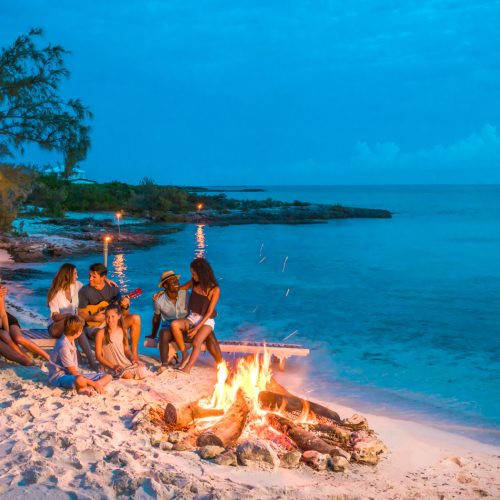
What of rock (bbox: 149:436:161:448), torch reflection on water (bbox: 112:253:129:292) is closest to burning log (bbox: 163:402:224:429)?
rock (bbox: 149:436:161:448)

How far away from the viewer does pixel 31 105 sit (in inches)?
550

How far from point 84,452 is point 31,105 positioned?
10652 mm

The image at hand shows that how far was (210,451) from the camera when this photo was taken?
538cm

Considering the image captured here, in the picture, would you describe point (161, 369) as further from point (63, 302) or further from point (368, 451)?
point (368, 451)

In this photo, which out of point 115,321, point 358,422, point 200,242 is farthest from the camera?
point 200,242

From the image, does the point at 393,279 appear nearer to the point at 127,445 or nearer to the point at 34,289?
the point at 34,289

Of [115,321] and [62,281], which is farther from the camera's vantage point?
[62,281]

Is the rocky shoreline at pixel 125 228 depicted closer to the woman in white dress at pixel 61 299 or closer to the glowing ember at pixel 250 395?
the woman in white dress at pixel 61 299

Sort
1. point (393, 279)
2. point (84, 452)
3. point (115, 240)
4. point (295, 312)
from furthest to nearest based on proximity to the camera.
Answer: point (115, 240), point (393, 279), point (295, 312), point (84, 452)

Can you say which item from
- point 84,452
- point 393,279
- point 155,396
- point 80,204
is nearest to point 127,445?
point 84,452

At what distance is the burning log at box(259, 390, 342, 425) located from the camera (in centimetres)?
658

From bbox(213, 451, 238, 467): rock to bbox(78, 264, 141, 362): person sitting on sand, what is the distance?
9.75 feet

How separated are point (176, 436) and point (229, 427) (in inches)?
19.8

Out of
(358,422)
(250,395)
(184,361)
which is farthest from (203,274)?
(358,422)
